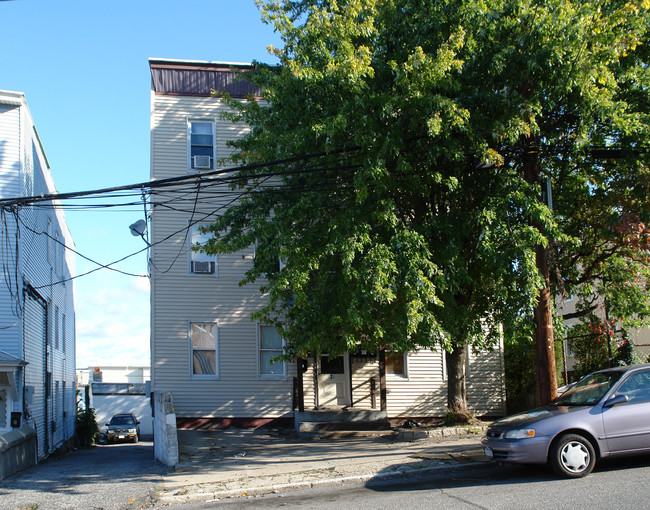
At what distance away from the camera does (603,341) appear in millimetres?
17984

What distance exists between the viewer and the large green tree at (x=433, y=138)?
1025 cm

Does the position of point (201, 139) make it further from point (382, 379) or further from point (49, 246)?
point (382, 379)

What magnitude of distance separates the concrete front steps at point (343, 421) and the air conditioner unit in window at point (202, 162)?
→ 8142 millimetres

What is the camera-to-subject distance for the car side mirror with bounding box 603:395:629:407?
8.49 metres

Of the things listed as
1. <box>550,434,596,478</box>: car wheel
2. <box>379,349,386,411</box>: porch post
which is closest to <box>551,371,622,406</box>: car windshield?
<box>550,434,596,478</box>: car wheel

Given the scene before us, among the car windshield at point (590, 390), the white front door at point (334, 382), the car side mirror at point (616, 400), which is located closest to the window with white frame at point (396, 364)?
the white front door at point (334, 382)

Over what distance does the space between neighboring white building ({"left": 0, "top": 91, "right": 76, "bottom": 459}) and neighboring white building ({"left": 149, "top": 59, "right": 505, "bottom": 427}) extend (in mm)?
3435

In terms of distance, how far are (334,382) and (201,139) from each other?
29.3 ft

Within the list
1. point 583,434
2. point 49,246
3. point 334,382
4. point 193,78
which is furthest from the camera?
point 49,246

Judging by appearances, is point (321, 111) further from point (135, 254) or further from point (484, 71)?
point (135, 254)

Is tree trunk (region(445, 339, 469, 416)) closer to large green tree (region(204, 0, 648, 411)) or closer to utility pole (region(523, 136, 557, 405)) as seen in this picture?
large green tree (region(204, 0, 648, 411))

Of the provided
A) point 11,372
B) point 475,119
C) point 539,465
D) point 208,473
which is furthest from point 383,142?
point 11,372

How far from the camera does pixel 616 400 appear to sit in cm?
852

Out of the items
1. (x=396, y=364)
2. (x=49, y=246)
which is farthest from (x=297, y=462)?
(x=49, y=246)
